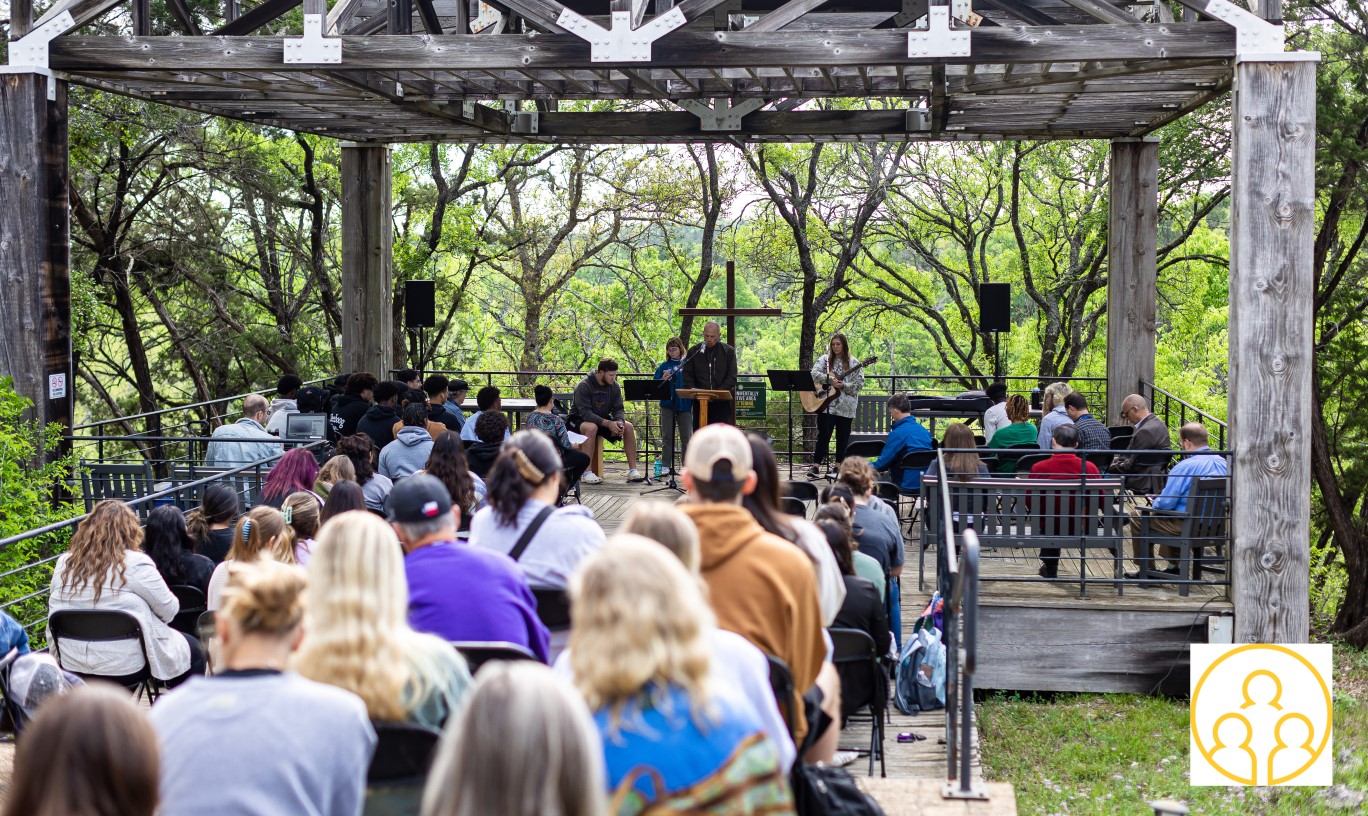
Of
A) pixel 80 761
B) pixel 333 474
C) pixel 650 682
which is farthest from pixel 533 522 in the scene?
pixel 333 474

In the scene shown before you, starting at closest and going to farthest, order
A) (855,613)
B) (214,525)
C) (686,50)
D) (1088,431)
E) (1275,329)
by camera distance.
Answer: (855,613) < (214,525) < (1275,329) < (686,50) < (1088,431)

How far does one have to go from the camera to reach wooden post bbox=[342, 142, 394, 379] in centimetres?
1480

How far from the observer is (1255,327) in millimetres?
8250

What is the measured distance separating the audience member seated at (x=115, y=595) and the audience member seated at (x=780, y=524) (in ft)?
9.76

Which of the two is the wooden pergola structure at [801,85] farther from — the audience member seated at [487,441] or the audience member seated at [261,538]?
the audience member seated at [261,538]

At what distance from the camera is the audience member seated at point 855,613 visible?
17.2 feet

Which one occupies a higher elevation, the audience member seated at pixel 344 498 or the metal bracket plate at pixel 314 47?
the metal bracket plate at pixel 314 47

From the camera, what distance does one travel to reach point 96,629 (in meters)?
5.73

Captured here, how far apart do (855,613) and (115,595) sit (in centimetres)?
310

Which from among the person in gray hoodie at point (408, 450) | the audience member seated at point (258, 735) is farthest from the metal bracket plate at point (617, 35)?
the audience member seated at point (258, 735)

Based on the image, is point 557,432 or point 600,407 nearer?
point 557,432

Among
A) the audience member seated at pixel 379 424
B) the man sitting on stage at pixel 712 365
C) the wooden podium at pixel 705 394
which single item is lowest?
the audience member seated at pixel 379 424

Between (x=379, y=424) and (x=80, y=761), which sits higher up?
(x=379, y=424)

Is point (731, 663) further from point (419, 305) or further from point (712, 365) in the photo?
point (419, 305)
